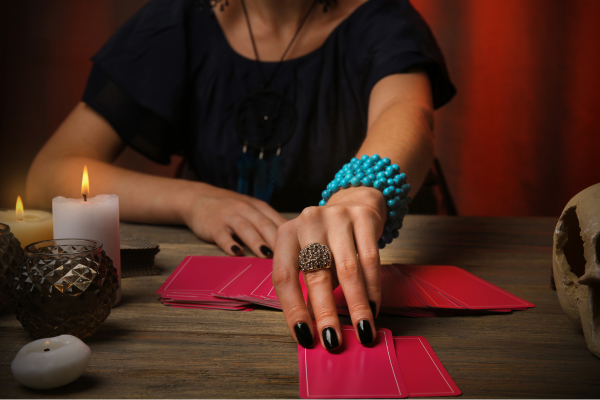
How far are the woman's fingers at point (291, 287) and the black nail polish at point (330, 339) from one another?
0.02 metres

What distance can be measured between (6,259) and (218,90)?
1044 millimetres

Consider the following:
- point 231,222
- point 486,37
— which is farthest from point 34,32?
point 486,37

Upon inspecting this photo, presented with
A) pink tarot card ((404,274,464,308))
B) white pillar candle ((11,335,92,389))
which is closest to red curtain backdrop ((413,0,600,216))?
pink tarot card ((404,274,464,308))

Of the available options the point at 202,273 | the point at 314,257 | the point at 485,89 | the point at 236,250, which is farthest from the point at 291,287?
the point at 485,89

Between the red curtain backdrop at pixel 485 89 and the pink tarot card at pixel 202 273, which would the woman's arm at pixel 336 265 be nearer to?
the pink tarot card at pixel 202 273

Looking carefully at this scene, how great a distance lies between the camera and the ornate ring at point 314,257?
22.5 inches

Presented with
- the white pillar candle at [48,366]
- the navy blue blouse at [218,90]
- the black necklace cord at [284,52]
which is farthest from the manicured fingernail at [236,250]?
the black necklace cord at [284,52]

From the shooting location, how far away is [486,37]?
265 centimetres

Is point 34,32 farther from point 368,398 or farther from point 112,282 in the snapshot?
point 368,398

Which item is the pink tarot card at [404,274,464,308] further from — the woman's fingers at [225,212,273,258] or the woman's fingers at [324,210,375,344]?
the woman's fingers at [225,212,273,258]

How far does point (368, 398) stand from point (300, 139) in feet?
3.67

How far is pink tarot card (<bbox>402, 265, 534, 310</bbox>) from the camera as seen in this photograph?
66 centimetres

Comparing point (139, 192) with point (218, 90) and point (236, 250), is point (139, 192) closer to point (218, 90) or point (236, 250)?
point (236, 250)

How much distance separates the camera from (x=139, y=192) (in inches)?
46.4
